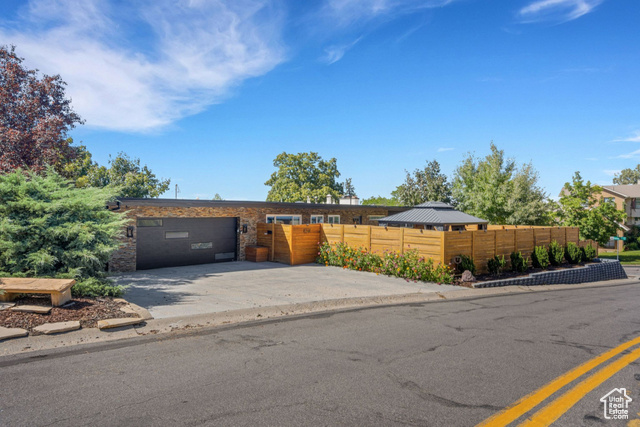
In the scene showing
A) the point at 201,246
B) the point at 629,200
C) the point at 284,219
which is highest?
the point at 629,200

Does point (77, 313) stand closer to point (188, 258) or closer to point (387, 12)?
point (188, 258)

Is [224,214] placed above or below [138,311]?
above

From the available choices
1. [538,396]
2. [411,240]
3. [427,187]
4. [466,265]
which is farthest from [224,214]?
[427,187]

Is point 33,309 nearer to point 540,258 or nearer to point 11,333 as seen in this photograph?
point 11,333

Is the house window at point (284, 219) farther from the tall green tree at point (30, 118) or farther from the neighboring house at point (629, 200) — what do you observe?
the neighboring house at point (629, 200)

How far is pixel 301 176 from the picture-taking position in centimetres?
5153

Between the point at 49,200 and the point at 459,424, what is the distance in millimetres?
9521

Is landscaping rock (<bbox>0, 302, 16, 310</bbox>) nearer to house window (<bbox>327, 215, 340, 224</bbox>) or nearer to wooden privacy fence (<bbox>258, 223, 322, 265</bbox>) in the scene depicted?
wooden privacy fence (<bbox>258, 223, 322, 265</bbox>)

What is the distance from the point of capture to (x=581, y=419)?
3.62m

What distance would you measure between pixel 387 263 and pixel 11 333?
36.2 feet

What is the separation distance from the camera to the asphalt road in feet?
12.1

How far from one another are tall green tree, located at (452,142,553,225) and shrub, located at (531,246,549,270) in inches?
369

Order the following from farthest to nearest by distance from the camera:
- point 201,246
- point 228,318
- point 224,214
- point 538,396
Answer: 1. point 224,214
2. point 201,246
3. point 228,318
4. point 538,396

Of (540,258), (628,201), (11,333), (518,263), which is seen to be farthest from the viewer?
(628,201)
